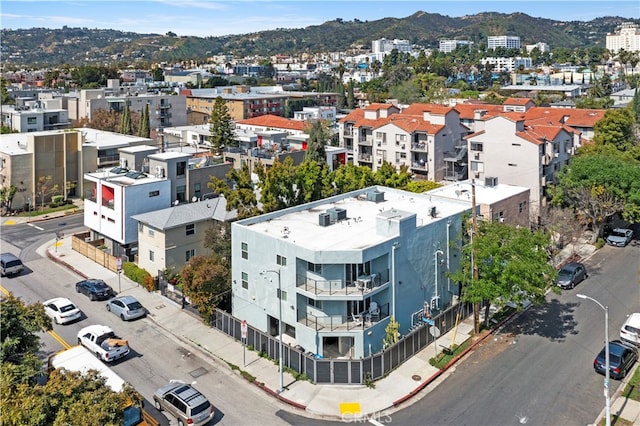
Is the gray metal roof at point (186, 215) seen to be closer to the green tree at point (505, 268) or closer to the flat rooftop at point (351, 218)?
the flat rooftop at point (351, 218)

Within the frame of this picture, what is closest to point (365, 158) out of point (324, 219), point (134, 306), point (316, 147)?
point (316, 147)

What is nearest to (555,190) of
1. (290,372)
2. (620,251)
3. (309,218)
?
(620,251)

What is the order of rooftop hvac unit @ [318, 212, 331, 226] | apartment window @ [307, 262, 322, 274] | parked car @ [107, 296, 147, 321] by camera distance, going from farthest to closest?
parked car @ [107, 296, 147, 321], rooftop hvac unit @ [318, 212, 331, 226], apartment window @ [307, 262, 322, 274]

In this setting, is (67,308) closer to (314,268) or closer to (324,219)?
(314,268)

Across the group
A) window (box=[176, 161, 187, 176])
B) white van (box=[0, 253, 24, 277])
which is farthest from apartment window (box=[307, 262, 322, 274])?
white van (box=[0, 253, 24, 277])

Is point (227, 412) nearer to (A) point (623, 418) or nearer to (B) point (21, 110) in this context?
(A) point (623, 418)

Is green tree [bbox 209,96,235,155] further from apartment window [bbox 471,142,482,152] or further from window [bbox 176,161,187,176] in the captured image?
apartment window [bbox 471,142,482,152]

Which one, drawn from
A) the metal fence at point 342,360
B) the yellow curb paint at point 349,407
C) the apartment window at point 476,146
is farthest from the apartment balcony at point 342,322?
the apartment window at point 476,146
